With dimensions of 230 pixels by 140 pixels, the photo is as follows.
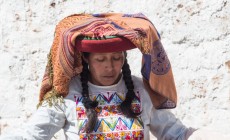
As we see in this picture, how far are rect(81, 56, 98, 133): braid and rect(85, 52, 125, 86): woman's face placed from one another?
0.05 metres

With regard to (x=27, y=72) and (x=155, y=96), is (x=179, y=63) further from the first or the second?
(x=27, y=72)

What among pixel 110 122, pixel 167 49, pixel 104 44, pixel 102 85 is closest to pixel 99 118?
pixel 110 122

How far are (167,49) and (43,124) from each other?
1314 millimetres

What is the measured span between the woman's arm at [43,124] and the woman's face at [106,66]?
270 mm

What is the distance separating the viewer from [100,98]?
→ 2977 mm

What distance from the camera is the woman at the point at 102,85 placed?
9.25 feet

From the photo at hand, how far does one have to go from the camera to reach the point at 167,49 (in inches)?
152

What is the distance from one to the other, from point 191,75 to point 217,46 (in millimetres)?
264

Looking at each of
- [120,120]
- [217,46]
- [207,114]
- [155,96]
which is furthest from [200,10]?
[120,120]

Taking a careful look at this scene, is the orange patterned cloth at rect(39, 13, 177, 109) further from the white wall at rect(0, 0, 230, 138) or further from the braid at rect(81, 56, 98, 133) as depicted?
the white wall at rect(0, 0, 230, 138)

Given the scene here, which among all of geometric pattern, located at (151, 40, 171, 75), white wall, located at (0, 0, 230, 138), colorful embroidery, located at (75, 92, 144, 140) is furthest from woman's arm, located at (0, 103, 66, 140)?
white wall, located at (0, 0, 230, 138)

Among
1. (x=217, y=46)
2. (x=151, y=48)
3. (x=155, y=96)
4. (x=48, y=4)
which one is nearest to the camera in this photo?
(x=151, y=48)

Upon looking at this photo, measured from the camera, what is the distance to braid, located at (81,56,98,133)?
9.42 feet

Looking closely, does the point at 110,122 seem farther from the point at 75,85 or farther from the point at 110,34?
the point at 110,34
